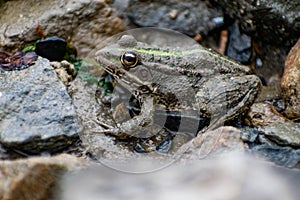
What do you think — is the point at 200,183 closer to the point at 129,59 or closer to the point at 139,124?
the point at 139,124

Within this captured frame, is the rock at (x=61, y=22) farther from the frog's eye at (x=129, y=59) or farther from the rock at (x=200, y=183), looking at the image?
the rock at (x=200, y=183)

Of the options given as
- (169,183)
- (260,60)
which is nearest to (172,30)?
(260,60)

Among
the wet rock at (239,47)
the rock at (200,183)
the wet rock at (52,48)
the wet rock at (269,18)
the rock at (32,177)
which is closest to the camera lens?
the rock at (32,177)

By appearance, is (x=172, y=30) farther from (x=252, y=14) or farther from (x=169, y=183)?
(x=169, y=183)

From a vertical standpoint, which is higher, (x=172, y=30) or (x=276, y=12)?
(x=276, y=12)

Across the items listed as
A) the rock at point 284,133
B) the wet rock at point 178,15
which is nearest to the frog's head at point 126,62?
the wet rock at point 178,15

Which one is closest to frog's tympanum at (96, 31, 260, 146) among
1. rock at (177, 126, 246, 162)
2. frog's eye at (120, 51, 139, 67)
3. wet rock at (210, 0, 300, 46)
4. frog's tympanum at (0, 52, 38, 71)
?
frog's eye at (120, 51, 139, 67)
